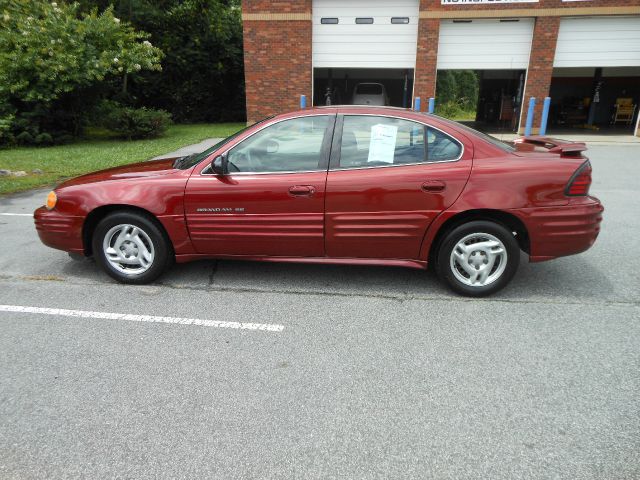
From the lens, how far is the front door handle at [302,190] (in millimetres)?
3893

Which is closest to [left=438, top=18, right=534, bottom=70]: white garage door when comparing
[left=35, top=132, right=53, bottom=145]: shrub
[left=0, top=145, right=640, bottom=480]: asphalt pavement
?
[left=35, top=132, right=53, bottom=145]: shrub

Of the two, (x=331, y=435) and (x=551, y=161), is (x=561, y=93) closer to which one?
(x=551, y=161)

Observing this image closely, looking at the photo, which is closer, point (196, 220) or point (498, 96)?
point (196, 220)

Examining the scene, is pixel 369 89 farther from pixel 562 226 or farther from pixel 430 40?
pixel 562 226

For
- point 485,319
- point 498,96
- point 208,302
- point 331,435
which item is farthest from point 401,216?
point 498,96

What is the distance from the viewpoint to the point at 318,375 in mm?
2902

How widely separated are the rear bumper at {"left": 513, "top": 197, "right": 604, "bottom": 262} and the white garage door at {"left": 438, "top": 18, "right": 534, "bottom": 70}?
1383cm

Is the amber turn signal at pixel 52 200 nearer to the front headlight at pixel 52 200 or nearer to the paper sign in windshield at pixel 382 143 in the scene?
the front headlight at pixel 52 200

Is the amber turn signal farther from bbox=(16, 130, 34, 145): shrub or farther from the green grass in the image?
bbox=(16, 130, 34, 145): shrub

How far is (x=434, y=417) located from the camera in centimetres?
251

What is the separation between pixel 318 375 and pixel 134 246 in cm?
228

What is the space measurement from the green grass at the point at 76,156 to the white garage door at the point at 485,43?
894 cm

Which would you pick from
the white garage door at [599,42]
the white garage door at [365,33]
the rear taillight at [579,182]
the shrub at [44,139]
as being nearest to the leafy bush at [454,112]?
the white garage door at [599,42]

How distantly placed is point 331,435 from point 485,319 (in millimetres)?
1767
